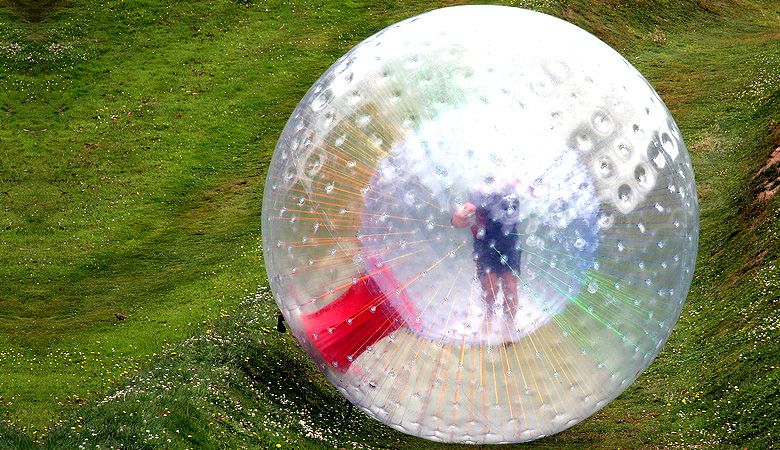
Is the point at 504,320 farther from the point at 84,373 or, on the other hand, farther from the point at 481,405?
the point at 84,373

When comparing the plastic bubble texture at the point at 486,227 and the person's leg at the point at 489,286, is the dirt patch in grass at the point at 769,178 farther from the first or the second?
the person's leg at the point at 489,286

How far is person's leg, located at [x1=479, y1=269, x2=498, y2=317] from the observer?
34.9 feet

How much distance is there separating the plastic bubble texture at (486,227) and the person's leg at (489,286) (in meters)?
0.02

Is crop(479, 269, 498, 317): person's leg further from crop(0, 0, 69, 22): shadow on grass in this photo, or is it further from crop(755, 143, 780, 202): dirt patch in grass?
crop(0, 0, 69, 22): shadow on grass

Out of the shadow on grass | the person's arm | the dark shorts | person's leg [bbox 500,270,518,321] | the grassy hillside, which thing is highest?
the person's arm

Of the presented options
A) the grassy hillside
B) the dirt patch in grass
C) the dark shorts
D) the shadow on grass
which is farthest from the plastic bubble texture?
the shadow on grass

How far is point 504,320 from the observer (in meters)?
10.8

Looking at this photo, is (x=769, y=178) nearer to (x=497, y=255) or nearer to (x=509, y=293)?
(x=509, y=293)

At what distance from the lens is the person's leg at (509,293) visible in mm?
10664

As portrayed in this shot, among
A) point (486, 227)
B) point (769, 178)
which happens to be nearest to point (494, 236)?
point (486, 227)

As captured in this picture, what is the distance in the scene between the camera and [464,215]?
10.6m

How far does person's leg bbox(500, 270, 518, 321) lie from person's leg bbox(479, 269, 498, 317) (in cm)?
10

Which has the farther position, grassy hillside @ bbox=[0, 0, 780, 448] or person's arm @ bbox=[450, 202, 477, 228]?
grassy hillside @ bbox=[0, 0, 780, 448]

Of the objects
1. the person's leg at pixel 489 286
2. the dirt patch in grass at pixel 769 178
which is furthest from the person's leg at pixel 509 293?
the dirt patch in grass at pixel 769 178
